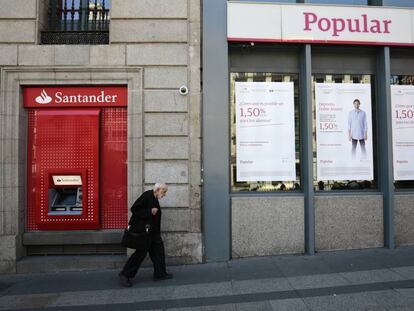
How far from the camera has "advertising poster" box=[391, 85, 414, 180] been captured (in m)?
8.13

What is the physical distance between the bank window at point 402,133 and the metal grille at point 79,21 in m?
5.97

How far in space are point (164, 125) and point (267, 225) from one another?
2692mm

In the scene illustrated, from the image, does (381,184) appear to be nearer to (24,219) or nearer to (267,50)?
(267,50)

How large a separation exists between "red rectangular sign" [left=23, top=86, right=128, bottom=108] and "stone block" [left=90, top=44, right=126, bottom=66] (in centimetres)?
46

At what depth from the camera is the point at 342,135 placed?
26.3 ft

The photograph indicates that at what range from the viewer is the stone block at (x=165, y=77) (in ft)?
24.1

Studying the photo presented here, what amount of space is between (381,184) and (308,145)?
176cm

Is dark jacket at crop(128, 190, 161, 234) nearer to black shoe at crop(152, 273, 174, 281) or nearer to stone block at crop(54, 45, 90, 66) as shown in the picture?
black shoe at crop(152, 273, 174, 281)

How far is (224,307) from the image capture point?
200 inches

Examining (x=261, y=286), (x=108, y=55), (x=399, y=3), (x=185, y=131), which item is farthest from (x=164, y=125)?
(x=399, y=3)

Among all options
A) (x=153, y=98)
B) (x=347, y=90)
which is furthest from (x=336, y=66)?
(x=153, y=98)

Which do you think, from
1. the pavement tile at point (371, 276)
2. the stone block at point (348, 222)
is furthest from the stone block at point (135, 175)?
the pavement tile at point (371, 276)

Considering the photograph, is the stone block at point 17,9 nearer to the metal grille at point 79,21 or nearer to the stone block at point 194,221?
the metal grille at point 79,21

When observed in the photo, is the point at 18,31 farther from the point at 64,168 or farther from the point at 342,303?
the point at 342,303
